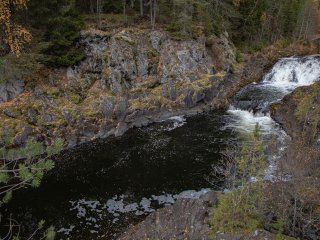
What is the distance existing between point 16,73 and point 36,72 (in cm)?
301

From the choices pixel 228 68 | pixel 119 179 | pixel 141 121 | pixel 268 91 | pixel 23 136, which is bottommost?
pixel 119 179

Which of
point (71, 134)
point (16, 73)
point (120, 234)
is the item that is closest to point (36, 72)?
point (16, 73)

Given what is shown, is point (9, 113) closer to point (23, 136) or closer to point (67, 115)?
point (23, 136)

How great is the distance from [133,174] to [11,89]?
1577cm

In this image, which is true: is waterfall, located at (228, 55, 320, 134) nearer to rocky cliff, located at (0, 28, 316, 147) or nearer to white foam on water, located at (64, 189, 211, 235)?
rocky cliff, located at (0, 28, 316, 147)

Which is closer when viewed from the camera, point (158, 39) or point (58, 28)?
point (58, 28)

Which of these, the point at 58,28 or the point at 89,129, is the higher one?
the point at 58,28

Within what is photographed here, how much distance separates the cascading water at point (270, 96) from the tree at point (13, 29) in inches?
854

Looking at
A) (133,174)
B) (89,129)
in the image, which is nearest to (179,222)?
(133,174)

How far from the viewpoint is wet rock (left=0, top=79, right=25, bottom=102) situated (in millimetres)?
29891

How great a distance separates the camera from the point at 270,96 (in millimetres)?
38344

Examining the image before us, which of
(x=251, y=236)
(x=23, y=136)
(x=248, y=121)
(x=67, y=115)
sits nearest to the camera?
(x=251, y=236)

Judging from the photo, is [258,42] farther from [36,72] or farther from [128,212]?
[128,212]

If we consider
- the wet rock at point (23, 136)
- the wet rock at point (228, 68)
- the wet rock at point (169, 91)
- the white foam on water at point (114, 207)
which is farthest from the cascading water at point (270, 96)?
the wet rock at point (23, 136)
